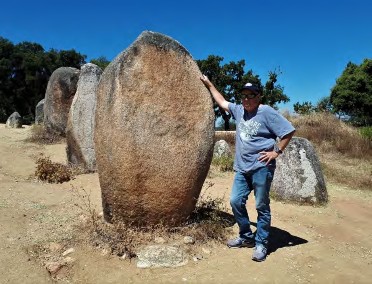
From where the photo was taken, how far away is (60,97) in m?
14.0

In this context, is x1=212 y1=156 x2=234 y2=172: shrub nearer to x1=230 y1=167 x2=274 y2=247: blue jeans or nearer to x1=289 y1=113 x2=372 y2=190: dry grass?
x1=289 y1=113 x2=372 y2=190: dry grass

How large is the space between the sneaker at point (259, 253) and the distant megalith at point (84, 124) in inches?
204

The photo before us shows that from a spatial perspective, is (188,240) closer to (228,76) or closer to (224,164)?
(224,164)

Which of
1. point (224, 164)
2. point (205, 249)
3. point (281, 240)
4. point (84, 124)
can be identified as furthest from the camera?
point (224, 164)

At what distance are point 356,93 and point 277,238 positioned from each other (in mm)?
25412

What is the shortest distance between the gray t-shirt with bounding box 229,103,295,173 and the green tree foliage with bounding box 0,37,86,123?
31587 millimetres

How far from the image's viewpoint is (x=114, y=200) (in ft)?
16.5

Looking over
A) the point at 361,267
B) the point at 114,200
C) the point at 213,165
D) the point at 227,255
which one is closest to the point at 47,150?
the point at 213,165

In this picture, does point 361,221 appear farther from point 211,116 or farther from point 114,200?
point 114,200

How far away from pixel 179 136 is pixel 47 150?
8.31 m

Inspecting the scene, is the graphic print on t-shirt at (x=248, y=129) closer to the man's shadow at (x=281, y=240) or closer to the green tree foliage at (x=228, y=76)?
the man's shadow at (x=281, y=240)

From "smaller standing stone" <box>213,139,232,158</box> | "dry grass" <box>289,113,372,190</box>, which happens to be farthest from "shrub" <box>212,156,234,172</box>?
"dry grass" <box>289,113,372,190</box>

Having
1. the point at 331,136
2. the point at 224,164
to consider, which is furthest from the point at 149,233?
the point at 331,136

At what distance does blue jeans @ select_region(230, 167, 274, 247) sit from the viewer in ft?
15.2
